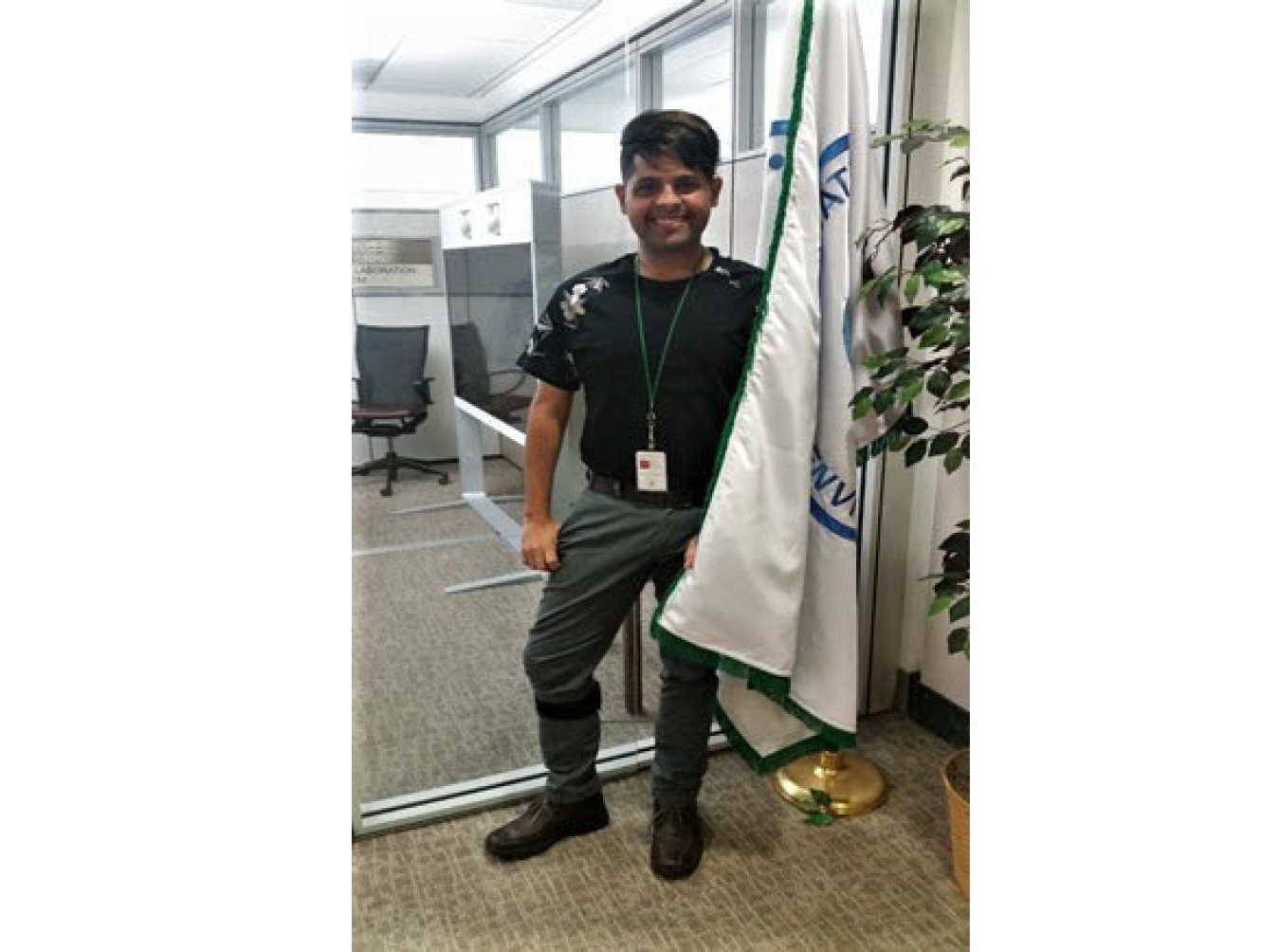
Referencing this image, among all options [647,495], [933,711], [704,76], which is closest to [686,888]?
[647,495]

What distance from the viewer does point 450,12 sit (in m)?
1.42

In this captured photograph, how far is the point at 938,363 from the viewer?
142 centimetres

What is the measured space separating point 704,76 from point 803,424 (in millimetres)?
718

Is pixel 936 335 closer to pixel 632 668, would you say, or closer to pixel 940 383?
pixel 940 383

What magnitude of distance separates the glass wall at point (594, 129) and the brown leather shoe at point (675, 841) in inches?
48.2

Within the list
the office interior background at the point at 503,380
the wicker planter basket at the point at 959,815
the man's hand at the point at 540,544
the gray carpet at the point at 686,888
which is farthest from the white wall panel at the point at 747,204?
the gray carpet at the point at 686,888

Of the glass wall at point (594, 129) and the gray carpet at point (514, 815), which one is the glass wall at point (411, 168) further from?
the gray carpet at point (514, 815)

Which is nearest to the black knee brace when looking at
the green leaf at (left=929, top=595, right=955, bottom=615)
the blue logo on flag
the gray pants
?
the gray pants

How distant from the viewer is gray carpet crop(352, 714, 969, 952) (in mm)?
1522

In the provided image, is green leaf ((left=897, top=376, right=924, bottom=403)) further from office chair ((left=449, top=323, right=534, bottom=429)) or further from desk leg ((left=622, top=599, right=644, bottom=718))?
desk leg ((left=622, top=599, right=644, bottom=718))

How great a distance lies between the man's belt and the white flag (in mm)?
80
